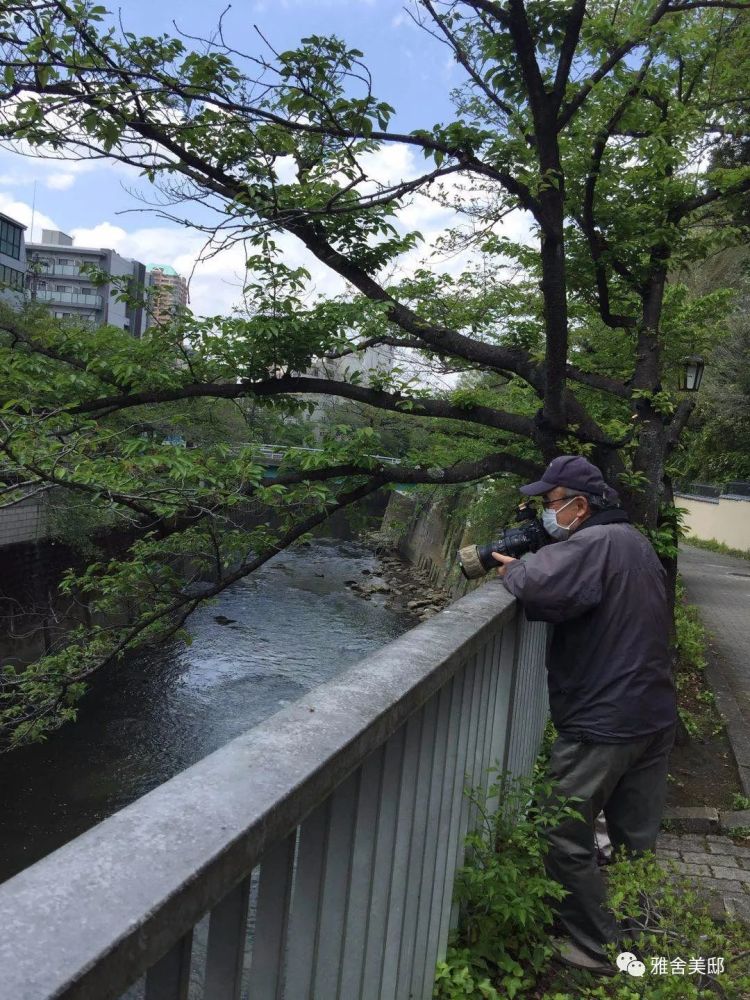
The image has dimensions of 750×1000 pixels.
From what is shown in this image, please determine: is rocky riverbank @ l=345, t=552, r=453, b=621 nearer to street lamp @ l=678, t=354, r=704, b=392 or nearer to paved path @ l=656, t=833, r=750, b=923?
street lamp @ l=678, t=354, r=704, b=392

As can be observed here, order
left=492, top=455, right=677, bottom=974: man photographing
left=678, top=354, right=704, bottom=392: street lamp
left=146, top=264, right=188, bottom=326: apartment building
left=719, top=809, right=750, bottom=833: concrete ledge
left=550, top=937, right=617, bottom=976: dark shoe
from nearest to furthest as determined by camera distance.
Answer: left=550, top=937, right=617, bottom=976: dark shoe
left=492, top=455, right=677, bottom=974: man photographing
left=719, top=809, right=750, bottom=833: concrete ledge
left=146, top=264, right=188, bottom=326: apartment building
left=678, top=354, right=704, bottom=392: street lamp

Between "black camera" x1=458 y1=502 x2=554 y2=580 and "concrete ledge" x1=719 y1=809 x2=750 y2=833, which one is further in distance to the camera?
"concrete ledge" x1=719 y1=809 x2=750 y2=833

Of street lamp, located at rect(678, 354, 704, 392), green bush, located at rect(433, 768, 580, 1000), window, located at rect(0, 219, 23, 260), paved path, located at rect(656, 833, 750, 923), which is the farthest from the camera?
window, located at rect(0, 219, 23, 260)

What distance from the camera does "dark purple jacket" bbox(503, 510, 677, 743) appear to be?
122 inches

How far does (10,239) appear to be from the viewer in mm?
53125

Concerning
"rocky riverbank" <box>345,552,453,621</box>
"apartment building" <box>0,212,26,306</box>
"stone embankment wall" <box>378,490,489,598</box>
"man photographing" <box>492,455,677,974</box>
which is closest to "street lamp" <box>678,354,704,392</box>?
"man photographing" <box>492,455,677,974</box>

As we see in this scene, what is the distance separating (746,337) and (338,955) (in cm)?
2567

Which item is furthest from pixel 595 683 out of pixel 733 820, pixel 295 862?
pixel 733 820

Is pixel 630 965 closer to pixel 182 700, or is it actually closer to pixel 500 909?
pixel 500 909

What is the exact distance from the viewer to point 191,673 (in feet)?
62.0

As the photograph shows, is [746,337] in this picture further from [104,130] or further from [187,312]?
[104,130]

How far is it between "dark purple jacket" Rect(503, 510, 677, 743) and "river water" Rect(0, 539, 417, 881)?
6.29 m

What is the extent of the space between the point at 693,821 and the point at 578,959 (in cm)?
293

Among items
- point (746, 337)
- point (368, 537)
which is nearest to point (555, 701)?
point (746, 337)
